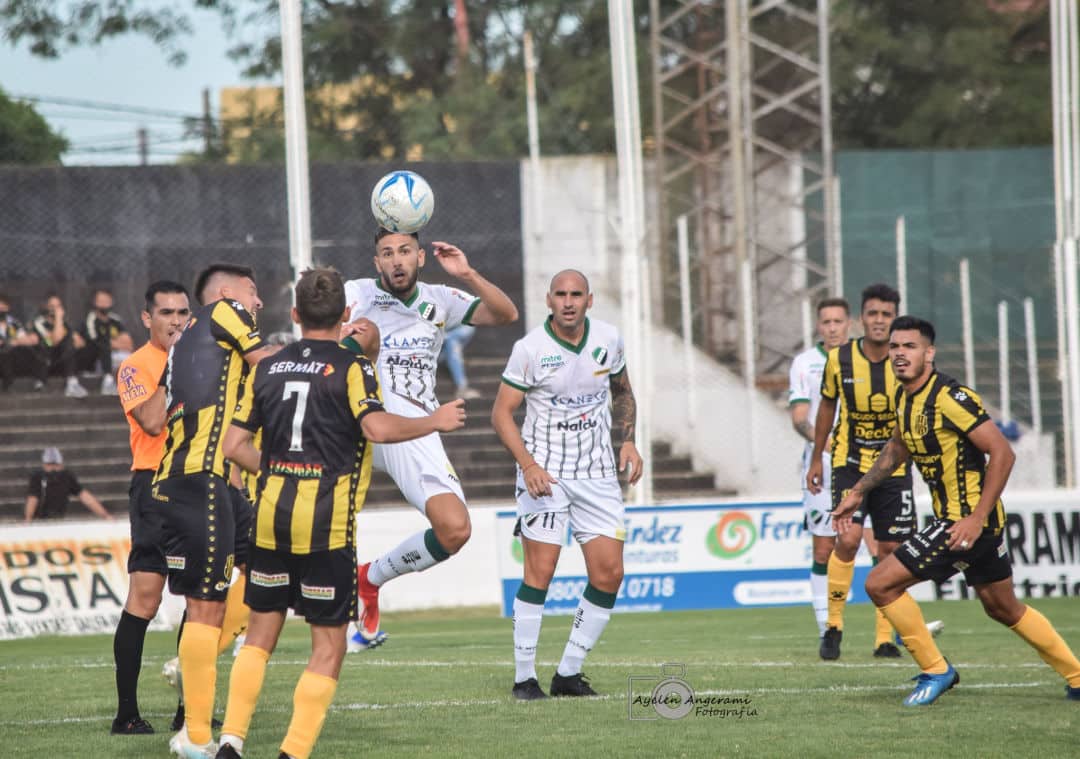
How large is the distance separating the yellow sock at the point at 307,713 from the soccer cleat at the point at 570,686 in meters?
2.48

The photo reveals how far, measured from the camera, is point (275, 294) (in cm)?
2202

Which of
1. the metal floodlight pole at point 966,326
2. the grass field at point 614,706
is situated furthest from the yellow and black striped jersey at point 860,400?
the metal floodlight pole at point 966,326

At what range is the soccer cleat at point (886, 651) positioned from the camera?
33.4 feet

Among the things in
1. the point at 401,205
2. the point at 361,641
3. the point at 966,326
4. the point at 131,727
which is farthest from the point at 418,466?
the point at 966,326

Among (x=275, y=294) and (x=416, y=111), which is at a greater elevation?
(x=416, y=111)

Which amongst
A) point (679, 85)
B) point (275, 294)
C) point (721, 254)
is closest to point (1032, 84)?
point (679, 85)

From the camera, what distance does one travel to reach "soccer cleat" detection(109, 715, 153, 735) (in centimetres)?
716

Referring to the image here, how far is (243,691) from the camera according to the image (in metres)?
5.96

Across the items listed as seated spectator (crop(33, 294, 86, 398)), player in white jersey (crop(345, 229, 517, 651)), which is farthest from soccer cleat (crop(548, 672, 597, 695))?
seated spectator (crop(33, 294, 86, 398))

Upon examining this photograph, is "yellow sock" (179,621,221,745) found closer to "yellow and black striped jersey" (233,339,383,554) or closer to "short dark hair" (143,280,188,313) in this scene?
"yellow and black striped jersey" (233,339,383,554)

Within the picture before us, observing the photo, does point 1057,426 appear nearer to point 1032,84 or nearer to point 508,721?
point 1032,84

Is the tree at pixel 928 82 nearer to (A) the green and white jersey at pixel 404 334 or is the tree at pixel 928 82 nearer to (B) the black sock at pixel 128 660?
(A) the green and white jersey at pixel 404 334

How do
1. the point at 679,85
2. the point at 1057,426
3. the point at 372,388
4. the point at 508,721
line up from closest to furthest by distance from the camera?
1. the point at 372,388
2. the point at 508,721
3. the point at 1057,426
4. the point at 679,85

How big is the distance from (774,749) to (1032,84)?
Answer: 26.4 metres
